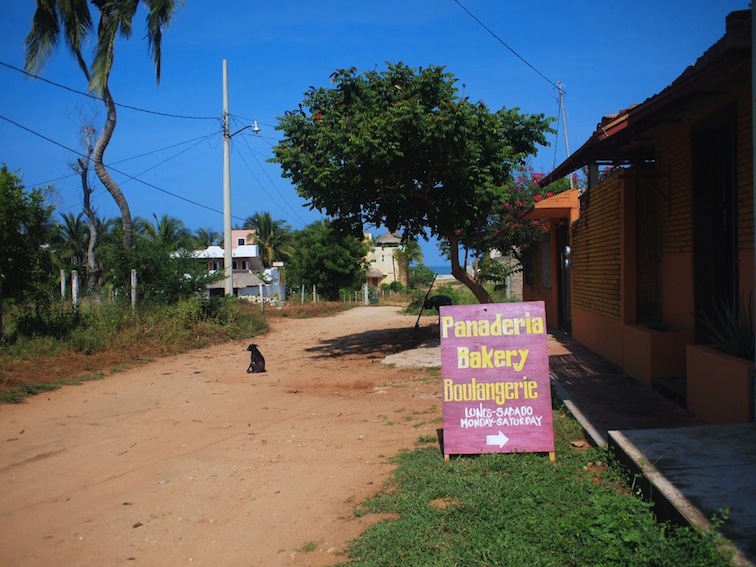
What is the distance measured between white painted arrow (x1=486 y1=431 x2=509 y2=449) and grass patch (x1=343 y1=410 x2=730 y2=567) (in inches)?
4.2

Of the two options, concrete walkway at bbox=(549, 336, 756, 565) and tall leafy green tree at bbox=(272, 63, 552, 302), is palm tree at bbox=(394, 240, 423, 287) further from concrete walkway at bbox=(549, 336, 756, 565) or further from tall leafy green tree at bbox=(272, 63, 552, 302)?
concrete walkway at bbox=(549, 336, 756, 565)

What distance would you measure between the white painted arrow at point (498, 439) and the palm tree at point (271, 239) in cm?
6380

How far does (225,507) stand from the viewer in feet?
17.4

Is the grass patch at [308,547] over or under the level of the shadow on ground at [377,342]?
under

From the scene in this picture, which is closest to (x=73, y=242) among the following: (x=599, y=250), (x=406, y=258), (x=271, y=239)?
(x=271, y=239)

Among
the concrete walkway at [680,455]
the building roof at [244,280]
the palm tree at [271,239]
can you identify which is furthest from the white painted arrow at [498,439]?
the palm tree at [271,239]

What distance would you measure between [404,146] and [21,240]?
8.36m

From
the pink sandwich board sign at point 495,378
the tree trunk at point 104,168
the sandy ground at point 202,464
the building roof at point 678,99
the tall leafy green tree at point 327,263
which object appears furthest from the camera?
the tall leafy green tree at point 327,263

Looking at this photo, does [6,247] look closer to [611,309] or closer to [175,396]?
[175,396]

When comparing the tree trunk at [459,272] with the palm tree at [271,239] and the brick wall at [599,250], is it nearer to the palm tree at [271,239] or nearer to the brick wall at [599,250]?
the brick wall at [599,250]

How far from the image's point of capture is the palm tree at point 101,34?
21.0 meters

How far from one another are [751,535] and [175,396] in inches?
369

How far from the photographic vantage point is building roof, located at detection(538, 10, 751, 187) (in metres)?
4.98

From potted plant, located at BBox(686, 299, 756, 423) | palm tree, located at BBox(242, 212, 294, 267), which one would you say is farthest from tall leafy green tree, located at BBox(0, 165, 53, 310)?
palm tree, located at BBox(242, 212, 294, 267)
